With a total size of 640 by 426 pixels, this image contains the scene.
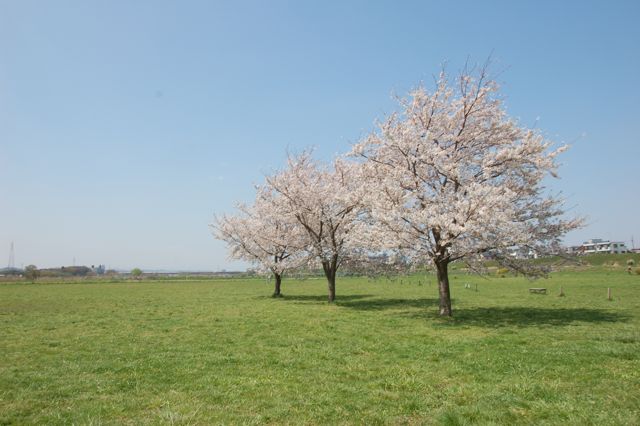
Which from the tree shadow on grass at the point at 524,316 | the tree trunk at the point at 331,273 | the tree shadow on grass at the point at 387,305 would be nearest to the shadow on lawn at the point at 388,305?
the tree shadow on grass at the point at 387,305

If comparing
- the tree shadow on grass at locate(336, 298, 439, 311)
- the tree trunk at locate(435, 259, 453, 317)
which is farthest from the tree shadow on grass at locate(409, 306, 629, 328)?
the tree shadow on grass at locate(336, 298, 439, 311)

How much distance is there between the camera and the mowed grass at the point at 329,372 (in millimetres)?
8922

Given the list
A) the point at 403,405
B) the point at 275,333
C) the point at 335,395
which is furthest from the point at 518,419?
the point at 275,333

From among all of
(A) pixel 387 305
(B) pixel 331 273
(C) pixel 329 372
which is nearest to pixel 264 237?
(B) pixel 331 273

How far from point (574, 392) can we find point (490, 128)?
17.5m

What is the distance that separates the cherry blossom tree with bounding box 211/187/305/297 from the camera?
40.0 meters

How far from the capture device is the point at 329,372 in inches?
488

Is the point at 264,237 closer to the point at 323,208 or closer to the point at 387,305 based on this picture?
the point at 323,208

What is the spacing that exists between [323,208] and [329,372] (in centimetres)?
2291

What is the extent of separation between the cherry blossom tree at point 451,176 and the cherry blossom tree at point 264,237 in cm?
1523

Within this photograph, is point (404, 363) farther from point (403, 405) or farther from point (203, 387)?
point (203, 387)

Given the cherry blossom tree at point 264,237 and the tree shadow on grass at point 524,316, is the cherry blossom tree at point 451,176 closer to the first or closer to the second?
the tree shadow on grass at point 524,316

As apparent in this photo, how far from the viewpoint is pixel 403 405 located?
9.33 metres

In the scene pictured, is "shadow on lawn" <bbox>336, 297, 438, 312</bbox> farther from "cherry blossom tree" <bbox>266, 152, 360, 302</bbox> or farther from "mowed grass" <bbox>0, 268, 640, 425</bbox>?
"mowed grass" <bbox>0, 268, 640, 425</bbox>
